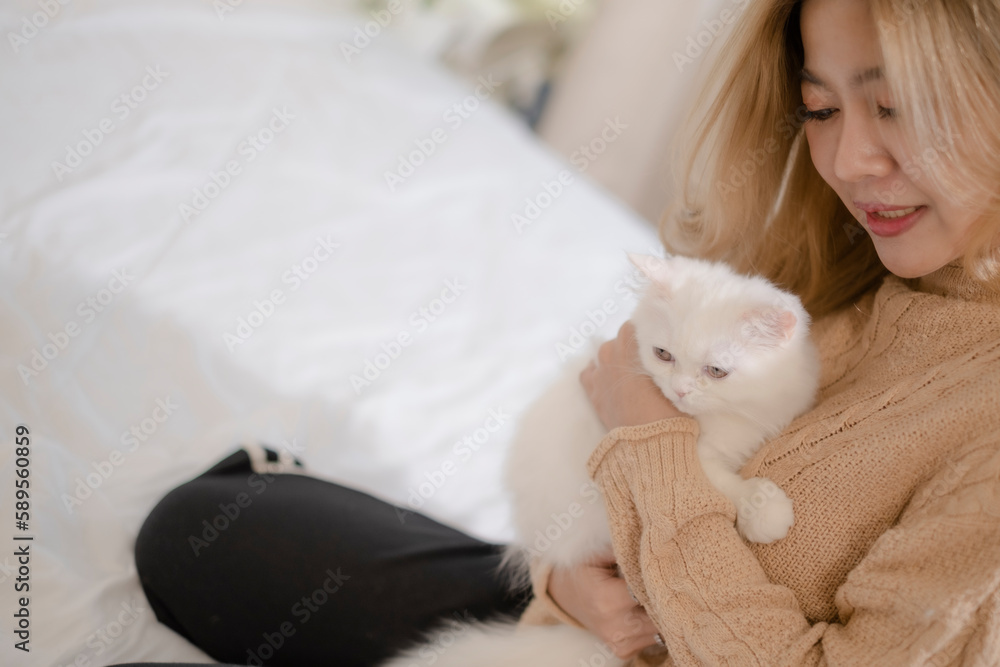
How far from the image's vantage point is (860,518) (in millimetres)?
863

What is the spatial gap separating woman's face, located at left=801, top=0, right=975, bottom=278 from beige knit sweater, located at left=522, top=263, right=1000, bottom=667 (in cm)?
9

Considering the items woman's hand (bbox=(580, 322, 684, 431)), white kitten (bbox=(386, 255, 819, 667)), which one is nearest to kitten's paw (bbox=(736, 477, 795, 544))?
white kitten (bbox=(386, 255, 819, 667))

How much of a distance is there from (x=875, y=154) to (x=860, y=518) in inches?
18.4

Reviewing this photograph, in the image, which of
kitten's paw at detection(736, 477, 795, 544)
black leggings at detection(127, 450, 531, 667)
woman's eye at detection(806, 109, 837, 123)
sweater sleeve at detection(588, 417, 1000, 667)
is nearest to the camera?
sweater sleeve at detection(588, 417, 1000, 667)

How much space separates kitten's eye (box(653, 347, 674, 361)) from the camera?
3.57ft

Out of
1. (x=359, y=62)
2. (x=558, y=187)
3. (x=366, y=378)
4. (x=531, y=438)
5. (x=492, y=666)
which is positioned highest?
(x=359, y=62)

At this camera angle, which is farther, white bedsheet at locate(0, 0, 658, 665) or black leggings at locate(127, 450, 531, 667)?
white bedsheet at locate(0, 0, 658, 665)

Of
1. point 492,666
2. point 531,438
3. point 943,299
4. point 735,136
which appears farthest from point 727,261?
point 492,666

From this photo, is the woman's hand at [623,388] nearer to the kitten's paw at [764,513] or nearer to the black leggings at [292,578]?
the kitten's paw at [764,513]

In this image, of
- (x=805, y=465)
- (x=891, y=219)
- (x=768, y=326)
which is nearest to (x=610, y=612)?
(x=805, y=465)

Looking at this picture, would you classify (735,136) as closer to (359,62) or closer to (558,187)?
(558,187)

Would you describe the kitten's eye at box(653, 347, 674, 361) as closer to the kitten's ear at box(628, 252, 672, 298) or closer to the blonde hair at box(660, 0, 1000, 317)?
the kitten's ear at box(628, 252, 672, 298)

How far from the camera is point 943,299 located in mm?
970

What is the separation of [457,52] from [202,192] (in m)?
2.49
